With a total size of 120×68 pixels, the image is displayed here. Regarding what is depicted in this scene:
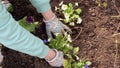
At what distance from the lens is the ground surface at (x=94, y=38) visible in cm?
232

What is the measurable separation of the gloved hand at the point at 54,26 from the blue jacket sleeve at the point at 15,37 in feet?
1.04

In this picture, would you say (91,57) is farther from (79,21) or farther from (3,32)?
(3,32)

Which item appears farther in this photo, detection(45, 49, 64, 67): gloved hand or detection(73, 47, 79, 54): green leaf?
detection(73, 47, 79, 54): green leaf

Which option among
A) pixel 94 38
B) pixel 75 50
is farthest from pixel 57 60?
pixel 94 38

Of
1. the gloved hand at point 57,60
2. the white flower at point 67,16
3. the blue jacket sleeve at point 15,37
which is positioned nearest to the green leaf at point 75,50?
the gloved hand at point 57,60

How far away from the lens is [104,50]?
2342 mm

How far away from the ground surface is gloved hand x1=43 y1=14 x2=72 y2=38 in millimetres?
81

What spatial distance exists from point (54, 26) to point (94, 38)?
272 millimetres

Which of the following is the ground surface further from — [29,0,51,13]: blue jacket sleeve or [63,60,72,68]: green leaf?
[29,0,51,13]: blue jacket sleeve

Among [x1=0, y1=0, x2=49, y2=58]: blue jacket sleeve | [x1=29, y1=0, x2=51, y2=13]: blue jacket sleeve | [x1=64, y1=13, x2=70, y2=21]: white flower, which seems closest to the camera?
[x1=0, y1=0, x2=49, y2=58]: blue jacket sleeve

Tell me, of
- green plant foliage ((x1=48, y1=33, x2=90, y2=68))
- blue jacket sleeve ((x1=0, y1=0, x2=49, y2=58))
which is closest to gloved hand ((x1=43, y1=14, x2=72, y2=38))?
green plant foliage ((x1=48, y1=33, x2=90, y2=68))

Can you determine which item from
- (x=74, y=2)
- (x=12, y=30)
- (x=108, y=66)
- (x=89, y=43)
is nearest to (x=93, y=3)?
(x=74, y=2)

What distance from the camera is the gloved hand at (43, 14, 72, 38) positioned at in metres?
2.32

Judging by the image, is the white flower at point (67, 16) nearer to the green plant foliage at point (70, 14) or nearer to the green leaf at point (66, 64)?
the green plant foliage at point (70, 14)
